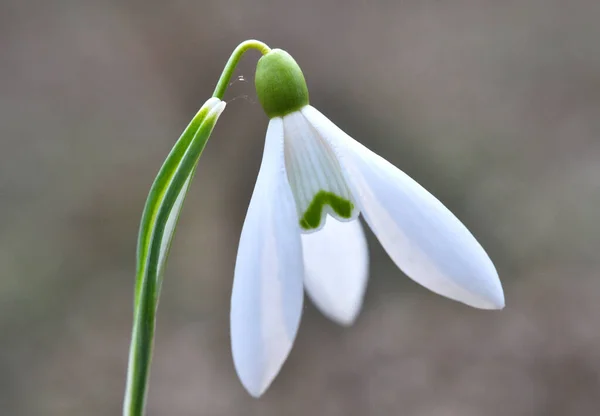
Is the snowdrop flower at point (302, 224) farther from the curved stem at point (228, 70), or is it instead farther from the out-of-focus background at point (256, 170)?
the out-of-focus background at point (256, 170)

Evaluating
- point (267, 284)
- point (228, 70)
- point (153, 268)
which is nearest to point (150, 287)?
point (153, 268)

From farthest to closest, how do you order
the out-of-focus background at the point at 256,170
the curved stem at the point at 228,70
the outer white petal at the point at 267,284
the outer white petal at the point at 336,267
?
the out-of-focus background at the point at 256,170
the outer white petal at the point at 336,267
the curved stem at the point at 228,70
the outer white petal at the point at 267,284

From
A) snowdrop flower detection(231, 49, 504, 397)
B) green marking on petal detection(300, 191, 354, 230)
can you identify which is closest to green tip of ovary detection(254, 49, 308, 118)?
snowdrop flower detection(231, 49, 504, 397)

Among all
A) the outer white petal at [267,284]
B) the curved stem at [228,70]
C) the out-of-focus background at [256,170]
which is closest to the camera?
the outer white petal at [267,284]

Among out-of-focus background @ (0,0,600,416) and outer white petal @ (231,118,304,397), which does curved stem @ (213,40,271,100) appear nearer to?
outer white petal @ (231,118,304,397)

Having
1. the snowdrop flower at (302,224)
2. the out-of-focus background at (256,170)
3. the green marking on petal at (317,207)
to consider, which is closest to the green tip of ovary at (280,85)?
the snowdrop flower at (302,224)
